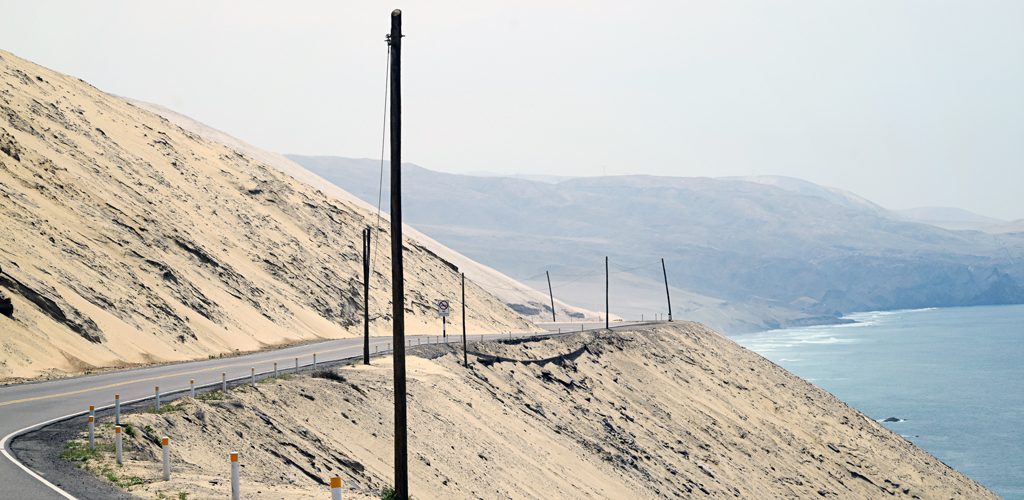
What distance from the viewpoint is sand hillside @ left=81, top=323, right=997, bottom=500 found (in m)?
17.5

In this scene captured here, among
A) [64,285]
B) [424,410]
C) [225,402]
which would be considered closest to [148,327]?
[64,285]

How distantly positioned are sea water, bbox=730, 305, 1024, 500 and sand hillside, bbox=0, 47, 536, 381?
5196cm

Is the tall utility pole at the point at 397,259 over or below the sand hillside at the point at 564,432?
over

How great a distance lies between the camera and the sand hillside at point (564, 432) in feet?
57.4

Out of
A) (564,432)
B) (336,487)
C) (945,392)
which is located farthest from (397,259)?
(945,392)

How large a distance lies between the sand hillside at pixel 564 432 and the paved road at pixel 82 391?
1627 mm

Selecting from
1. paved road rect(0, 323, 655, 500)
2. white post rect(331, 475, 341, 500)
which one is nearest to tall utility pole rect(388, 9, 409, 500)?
white post rect(331, 475, 341, 500)

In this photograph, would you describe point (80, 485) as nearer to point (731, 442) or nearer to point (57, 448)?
point (57, 448)

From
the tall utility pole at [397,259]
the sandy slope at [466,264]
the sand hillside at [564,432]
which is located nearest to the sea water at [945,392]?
the sand hillside at [564,432]

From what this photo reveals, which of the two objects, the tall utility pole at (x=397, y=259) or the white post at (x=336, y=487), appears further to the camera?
the tall utility pole at (x=397, y=259)

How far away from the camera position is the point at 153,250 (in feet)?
148

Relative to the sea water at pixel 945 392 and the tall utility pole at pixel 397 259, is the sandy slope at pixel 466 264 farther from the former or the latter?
the tall utility pole at pixel 397 259

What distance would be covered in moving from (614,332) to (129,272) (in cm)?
3327

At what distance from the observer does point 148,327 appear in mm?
37125
